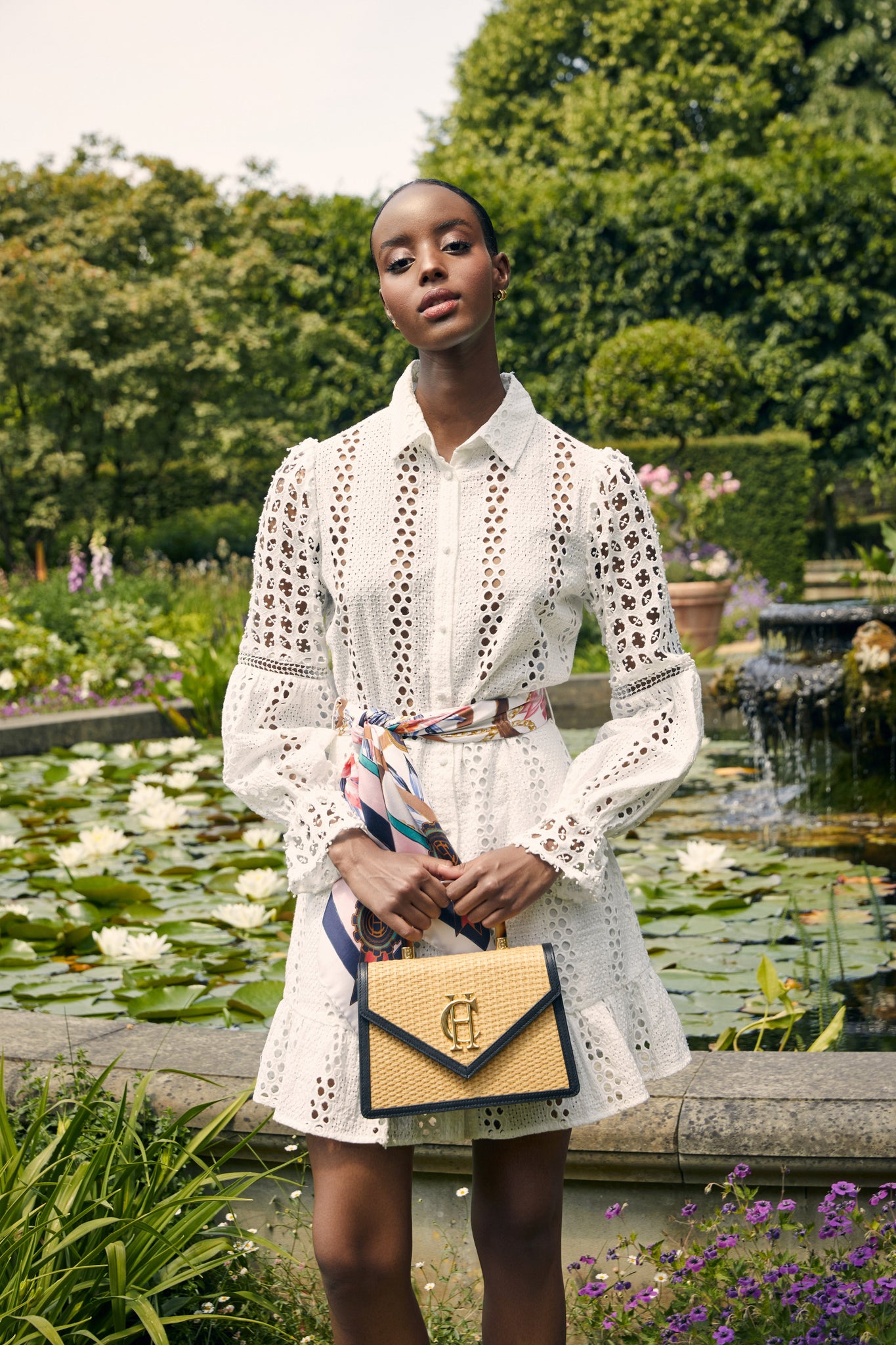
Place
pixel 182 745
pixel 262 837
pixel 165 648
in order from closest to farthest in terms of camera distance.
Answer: pixel 262 837
pixel 182 745
pixel 165 648

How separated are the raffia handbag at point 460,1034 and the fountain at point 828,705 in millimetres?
4443

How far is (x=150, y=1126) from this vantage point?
218cm

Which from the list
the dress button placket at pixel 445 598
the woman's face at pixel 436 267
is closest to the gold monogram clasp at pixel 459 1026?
the dress button placket at pixel 445 598

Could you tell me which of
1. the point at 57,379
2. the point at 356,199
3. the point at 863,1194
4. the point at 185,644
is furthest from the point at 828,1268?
the point at 356,199

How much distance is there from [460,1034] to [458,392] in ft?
2.55

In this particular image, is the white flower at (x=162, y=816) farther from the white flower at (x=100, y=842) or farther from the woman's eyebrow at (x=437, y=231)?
the woman's eyebrow at (x=437, y=231)

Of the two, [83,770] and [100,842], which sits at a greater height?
[83,770]

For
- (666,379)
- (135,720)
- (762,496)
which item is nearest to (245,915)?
(135,720)

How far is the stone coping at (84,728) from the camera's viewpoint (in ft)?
21.2

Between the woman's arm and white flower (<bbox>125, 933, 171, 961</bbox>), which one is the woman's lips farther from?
white flower (<bbox>125, 933, 171, 961</bbox>)

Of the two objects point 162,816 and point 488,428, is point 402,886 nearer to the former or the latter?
point 488,428

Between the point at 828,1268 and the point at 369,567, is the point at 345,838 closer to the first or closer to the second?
the point at 369,567

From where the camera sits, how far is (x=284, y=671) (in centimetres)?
164

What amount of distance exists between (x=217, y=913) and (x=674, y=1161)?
1.94 metres
